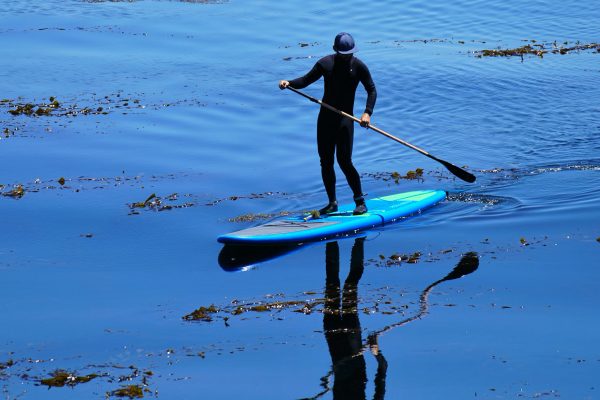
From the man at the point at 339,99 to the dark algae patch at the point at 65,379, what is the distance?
5305 millimetres

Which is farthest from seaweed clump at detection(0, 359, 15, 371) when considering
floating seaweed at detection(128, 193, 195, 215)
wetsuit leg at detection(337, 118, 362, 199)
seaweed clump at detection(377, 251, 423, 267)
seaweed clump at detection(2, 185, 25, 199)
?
seaweed clump at detection(2, 185, 25, 199)

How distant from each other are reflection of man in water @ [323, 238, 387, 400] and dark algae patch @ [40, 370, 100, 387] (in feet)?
7.09

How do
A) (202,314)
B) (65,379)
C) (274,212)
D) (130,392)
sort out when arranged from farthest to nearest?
(274,212)
(202,314)
(65,379)
(130,392)

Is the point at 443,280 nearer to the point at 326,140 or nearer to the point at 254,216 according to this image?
the point at 326,140

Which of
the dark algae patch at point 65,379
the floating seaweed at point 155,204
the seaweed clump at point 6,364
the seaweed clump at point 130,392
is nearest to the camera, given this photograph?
the seaweed clump at point 130,392

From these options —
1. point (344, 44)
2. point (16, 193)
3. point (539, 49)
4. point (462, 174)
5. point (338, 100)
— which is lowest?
point (16, 193)

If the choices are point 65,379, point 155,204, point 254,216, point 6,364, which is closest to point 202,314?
point 65,379

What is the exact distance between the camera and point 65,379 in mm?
9461

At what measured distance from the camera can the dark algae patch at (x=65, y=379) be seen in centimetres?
940

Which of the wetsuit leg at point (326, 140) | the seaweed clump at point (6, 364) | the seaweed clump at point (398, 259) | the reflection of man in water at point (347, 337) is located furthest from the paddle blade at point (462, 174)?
the seaweed clump at point (6, 364)

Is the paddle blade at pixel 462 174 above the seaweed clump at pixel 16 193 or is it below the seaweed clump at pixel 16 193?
above

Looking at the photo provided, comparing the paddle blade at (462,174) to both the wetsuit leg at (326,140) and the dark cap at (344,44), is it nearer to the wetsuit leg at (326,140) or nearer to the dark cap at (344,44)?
the wetsuit leg at (326,140)

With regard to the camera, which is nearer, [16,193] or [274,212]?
[274,212]

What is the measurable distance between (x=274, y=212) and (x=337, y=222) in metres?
1.32
